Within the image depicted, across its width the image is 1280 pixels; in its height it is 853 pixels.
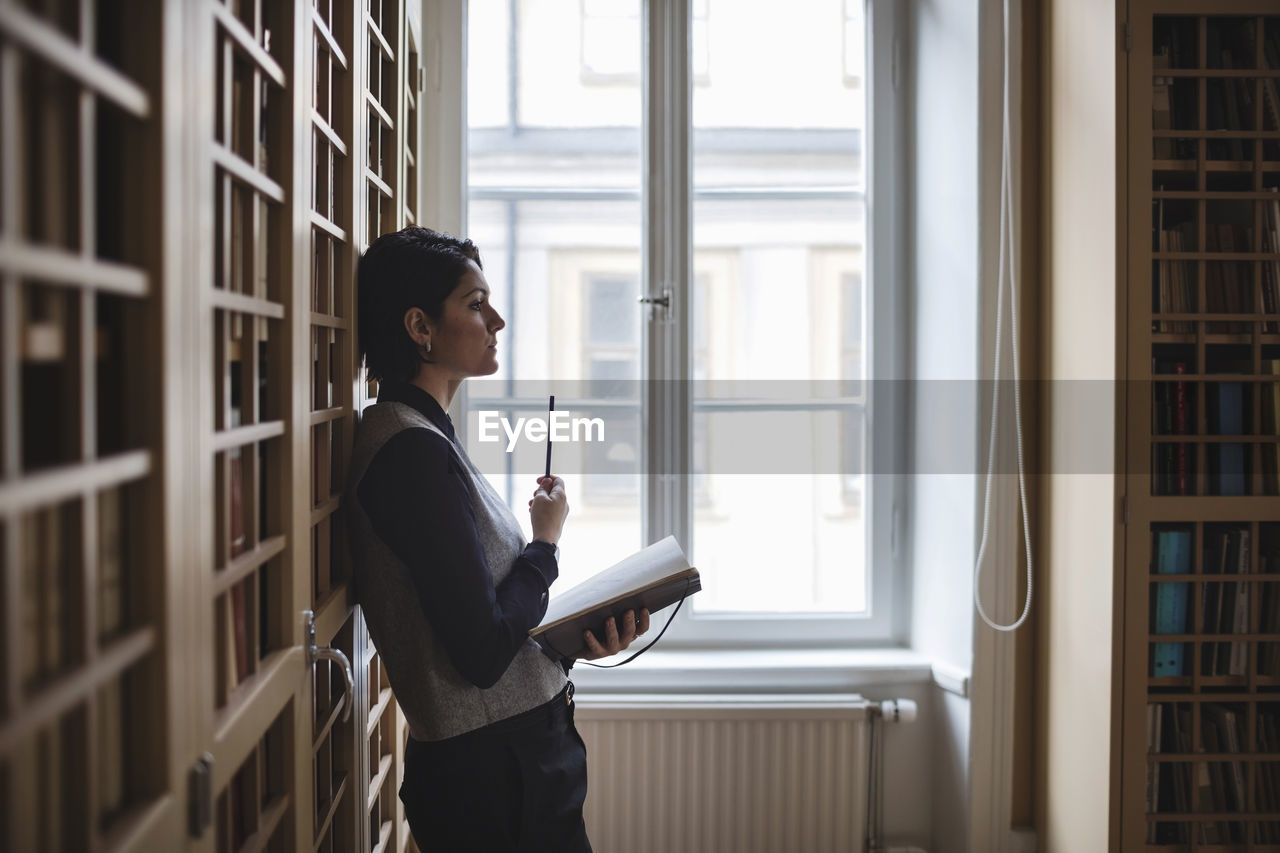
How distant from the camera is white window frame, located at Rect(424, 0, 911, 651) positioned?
213cm

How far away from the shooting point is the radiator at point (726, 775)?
1963 millimetres

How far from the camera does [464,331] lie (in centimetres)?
124

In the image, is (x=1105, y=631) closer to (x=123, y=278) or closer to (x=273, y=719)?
(x=273, y=719)

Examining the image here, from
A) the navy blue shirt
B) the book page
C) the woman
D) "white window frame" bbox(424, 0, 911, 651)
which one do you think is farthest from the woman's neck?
"white window frame" bbox(424, 0, 911, 651)

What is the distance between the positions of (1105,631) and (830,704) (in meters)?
0.62

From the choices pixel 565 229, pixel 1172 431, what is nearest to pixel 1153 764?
pixel 1172 431

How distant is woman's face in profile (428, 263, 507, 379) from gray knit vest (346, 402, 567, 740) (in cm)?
10

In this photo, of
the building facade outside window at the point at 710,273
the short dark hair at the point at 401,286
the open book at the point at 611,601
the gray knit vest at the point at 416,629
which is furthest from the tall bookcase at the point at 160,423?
the building facade outside window at the point at 710,273

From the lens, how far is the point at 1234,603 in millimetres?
1613

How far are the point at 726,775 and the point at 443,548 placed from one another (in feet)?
3.95

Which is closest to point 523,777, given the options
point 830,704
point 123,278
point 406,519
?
point 406,519

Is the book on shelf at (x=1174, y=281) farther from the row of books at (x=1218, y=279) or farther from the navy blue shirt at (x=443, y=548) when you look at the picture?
the navy blue shirt at (x=443, y=548)
